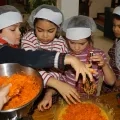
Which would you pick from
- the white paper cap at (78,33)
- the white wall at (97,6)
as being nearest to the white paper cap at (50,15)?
the white paper cap at (78,33)

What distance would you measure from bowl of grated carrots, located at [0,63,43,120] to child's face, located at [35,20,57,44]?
22.6 inches

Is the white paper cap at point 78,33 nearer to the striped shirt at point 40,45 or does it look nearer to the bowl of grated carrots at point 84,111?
the striped shirt at point 40,45

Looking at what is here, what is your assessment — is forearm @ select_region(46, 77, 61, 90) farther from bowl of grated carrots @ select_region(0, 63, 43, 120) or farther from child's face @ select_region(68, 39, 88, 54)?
child's face @ select_region(68, 39, 88, 54)

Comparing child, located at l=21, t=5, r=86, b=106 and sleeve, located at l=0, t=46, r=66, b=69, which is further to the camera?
child, located at l=21, t=5, r=86, b=106

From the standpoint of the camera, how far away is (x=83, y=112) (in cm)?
100

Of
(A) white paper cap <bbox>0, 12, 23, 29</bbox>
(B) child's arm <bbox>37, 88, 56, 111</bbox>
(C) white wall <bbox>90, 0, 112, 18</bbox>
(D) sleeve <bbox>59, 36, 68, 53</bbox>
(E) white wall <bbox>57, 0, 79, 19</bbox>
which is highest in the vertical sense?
(A) white paper cap <bbox>0, 12, 23, 29</bbox>

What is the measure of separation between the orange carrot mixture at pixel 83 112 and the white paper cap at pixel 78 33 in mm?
540

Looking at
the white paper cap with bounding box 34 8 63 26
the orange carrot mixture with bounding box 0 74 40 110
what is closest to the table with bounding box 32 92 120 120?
the orange carrot mixture with bounding box 0 74 40 110

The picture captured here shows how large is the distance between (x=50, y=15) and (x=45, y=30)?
0.13 m

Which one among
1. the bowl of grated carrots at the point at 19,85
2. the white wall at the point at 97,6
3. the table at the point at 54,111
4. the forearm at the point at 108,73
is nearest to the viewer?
the bowl of grated carrots at the point at 19,85

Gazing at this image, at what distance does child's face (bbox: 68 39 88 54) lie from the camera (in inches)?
57.7

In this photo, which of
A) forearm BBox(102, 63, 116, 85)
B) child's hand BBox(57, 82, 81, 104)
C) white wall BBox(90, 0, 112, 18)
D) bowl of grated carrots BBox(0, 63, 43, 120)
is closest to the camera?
bowl of grated carrots BBox(0, 63, 43, 120)

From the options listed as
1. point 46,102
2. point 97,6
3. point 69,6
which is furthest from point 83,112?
point 97,6

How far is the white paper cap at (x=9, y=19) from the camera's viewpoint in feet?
3.81
